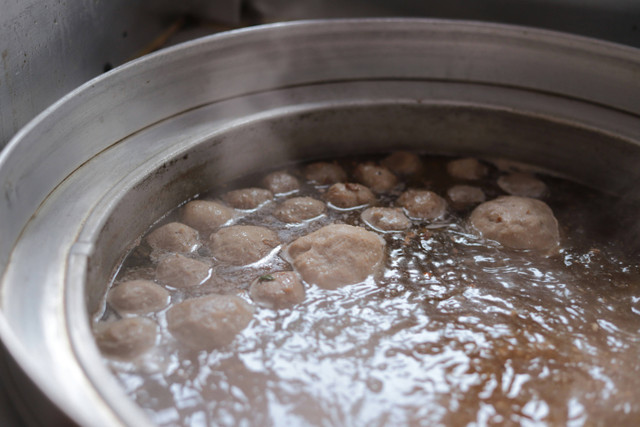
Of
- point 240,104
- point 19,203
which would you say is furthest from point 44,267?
point 240,104

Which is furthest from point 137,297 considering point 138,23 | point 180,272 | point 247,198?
point 138,23

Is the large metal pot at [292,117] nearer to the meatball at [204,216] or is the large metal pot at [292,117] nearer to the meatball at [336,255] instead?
the meatball at [204,216]

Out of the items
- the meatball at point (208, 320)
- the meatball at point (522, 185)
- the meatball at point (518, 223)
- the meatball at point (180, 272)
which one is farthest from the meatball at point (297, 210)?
the meatball at point (522, 185)

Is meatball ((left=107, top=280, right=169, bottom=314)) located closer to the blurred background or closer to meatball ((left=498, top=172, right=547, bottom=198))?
the blurred background

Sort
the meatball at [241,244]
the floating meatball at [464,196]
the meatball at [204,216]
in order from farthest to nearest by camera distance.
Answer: the floating meatball at [464,196] < the meatball at [204,216] < the meatball at [241,244]

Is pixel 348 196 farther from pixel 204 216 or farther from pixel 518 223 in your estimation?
pixel 518 223

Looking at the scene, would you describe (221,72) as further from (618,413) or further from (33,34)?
(618,413)
